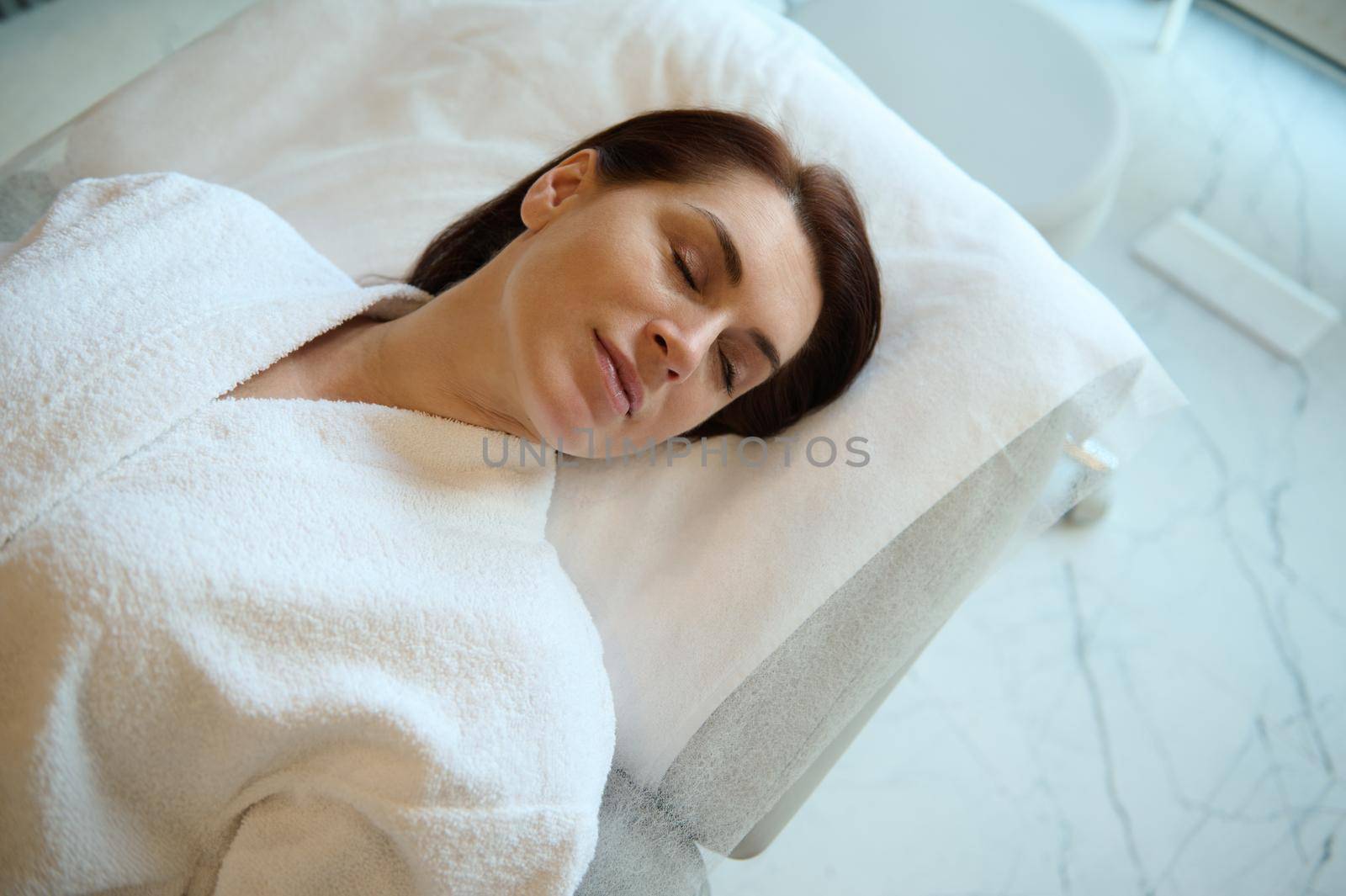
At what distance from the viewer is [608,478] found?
1160mm

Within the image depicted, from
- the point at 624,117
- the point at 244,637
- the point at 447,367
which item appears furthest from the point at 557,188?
the point at 244,637

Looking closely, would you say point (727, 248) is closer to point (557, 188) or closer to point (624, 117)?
point (557, 188)

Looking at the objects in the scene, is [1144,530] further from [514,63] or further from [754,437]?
[514,63]

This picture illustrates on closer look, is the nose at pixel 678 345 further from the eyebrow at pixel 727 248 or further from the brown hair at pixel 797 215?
the brown hair at pixel 797 215

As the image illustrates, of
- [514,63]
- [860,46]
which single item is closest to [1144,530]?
[860,46]

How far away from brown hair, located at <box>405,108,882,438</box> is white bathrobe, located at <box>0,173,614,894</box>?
32 centimetres

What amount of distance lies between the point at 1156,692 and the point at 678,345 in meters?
1.13

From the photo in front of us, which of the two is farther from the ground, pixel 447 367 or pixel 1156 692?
pixel 447 367

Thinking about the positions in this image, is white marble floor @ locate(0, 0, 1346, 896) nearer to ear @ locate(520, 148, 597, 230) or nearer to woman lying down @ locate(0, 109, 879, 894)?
woman lying down @ locate(0, 109, 879, 894)

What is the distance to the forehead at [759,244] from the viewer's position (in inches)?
38.7

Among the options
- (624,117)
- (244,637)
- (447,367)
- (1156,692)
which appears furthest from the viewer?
(1156,692)

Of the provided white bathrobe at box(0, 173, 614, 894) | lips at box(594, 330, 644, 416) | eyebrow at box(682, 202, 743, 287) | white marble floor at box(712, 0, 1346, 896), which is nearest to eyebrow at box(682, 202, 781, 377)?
eyebrow at box(682, 202, 743, 287)

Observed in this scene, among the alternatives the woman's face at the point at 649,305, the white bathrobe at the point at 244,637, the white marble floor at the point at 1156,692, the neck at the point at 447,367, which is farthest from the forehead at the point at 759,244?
the white marble floor at the point at 1156,692

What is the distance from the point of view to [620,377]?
0.96m
